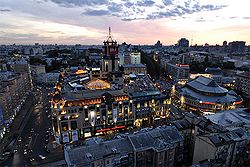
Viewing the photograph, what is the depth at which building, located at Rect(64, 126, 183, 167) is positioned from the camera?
39.8 meters

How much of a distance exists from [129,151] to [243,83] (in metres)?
108

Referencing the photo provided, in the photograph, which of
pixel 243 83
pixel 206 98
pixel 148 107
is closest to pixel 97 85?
pixel 148 107

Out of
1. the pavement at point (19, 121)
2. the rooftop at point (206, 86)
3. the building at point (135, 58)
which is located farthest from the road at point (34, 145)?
the building at point (135, 58)

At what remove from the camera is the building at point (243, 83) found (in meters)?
116

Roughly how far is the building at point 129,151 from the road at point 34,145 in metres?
17.9

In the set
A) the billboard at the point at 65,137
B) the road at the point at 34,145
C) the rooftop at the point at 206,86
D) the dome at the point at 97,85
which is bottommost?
the road at the point at 34,145

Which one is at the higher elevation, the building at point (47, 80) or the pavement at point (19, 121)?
the building at point (47, 80)

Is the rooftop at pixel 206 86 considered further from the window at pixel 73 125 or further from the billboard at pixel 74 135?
the billboard at pixel 74 135

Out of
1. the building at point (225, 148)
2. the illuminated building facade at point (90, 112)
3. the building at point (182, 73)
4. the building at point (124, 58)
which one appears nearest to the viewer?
the building at point (225, 148)

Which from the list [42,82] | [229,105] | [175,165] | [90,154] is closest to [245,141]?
[175,165]

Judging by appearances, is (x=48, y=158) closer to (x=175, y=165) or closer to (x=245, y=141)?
(x=175, y=165)

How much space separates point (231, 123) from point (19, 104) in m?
91.9

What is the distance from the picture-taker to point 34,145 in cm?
6247

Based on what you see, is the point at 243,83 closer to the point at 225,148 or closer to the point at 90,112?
the point at 225,148
